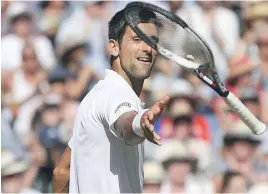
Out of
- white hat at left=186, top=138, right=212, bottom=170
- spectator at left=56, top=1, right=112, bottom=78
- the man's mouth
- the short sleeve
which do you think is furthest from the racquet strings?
spectator at left=56, top=1, right=112, bottom=78

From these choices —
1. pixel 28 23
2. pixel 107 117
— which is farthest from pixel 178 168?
pixel 107 117

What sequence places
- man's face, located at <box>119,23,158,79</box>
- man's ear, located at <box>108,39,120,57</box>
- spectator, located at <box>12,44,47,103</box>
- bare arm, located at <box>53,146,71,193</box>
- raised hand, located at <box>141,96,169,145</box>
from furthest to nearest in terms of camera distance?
spectator, located at <box>12,44,47,103</box> → bare arm, located at <box>53,146,71,193</box> → man's ear, located at <box>108,39,120,57</box> → man's face, located at <box>119,23,158,79</box> → raised hand, located at <box>141,96,169,145</box>

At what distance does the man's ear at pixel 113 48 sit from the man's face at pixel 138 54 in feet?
0.12

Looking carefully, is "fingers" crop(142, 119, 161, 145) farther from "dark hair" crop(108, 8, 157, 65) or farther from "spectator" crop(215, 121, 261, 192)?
"spectator" crop(215, 121, 261, 192)

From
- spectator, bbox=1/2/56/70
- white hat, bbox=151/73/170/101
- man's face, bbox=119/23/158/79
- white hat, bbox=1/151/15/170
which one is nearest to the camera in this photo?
man's face, bbox=119/23/158/79

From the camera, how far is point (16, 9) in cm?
789

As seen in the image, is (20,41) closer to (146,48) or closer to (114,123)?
(146,48)

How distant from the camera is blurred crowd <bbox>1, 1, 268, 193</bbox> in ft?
22.1

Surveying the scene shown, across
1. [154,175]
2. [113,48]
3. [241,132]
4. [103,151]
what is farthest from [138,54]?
[241,132]

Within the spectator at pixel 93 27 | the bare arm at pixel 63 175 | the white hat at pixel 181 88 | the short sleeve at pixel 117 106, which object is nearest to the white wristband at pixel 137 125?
the short sleeve at pixel 117 106

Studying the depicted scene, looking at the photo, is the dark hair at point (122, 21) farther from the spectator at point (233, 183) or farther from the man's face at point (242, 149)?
the man's face at point (242, 149)

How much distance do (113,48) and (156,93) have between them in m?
3.56

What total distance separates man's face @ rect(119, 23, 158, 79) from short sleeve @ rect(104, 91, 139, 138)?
30 cm

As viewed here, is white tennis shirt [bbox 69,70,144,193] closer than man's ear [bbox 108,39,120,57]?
Yes
